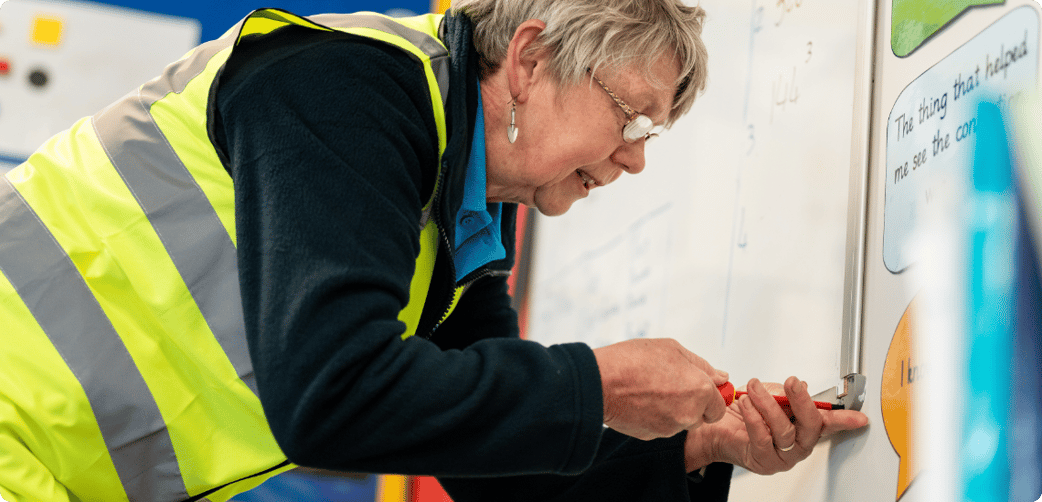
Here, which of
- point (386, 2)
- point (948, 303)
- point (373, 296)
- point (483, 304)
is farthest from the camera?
point (386, 2)

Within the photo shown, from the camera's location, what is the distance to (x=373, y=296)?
1.76 feet

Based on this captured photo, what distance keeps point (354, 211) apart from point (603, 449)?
1.62 ft

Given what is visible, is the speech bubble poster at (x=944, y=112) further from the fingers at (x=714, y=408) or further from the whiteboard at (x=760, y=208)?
the fingers at (x=714, y=408)

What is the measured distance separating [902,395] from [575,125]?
37 cm

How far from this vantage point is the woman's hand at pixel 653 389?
0.63 m

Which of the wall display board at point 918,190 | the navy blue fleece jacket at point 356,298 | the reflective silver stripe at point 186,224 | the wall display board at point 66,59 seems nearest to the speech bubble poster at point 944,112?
the wall display board at point 918,190

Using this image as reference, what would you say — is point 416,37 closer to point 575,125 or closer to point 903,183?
point 575,125

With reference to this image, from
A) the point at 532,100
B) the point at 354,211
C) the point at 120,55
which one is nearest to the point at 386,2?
the point at 120,55

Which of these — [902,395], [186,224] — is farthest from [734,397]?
[186,224]

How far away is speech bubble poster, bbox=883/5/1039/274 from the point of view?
1.94 ft

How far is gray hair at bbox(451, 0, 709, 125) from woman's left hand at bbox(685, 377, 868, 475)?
1.06 feet

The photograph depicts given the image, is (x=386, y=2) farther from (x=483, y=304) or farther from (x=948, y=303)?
(x=948, y=303)

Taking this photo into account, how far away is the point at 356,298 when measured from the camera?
1.73 ft

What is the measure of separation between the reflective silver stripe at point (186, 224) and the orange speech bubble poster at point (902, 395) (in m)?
0.55
